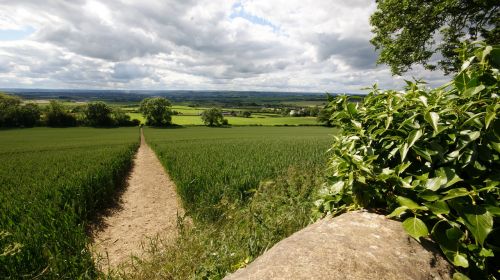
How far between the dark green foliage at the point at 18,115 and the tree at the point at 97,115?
12278mm

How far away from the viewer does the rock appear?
4.11 ft

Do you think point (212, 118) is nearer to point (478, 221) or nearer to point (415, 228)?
point (415, 228)

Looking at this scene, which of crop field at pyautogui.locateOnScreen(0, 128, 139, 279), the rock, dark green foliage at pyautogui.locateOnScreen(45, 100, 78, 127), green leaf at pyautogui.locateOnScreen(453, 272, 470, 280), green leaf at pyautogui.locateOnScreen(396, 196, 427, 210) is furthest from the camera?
dark green foliage at pyautogui.locateOnScreen(45, 100, 78, 127)

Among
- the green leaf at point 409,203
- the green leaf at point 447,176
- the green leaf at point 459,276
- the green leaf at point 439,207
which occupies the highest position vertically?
the green leaf at point 447,176

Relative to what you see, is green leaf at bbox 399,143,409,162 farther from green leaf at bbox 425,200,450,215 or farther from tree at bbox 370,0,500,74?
tree at bbox 370,0,500,74

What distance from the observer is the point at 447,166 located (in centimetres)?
152

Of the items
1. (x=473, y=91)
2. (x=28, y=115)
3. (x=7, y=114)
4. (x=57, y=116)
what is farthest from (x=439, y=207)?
(x=28, y=115)

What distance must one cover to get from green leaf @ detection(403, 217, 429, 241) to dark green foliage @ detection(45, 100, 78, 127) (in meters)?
86.3

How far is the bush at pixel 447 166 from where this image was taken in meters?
1.36

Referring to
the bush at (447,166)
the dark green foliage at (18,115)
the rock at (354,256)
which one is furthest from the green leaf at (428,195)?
the dark green foliage at (18,115)

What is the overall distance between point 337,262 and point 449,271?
676 millimetres

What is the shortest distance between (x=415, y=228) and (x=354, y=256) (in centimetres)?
43

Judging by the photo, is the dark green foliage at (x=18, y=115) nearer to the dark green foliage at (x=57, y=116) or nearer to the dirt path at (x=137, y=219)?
the dark green foliage at (x=57, y=116)

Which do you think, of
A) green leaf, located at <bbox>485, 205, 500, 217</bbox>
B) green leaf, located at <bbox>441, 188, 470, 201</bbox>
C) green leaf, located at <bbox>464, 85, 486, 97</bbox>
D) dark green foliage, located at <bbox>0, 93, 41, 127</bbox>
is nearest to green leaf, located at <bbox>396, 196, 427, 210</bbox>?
green leaf, located at <bbox>441, 188, 470, 201</bbox>
